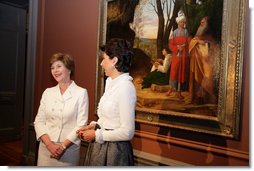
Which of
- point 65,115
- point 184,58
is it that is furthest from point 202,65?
point 65,115

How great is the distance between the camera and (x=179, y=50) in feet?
4.28

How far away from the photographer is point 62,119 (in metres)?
1.26

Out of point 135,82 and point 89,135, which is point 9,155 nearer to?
point 89,135

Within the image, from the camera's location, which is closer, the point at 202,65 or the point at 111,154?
the point at 111,154

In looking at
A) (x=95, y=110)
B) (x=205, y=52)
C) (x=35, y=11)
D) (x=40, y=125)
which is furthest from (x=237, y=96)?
(x=35, y=11)

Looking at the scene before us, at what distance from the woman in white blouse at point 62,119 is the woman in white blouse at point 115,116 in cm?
10

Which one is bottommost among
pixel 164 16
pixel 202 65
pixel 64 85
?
pixel 64 85

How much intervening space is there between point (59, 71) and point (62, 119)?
238 mm

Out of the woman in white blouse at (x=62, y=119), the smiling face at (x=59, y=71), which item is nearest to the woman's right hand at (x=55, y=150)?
the woman in white blouse at (x=62, y=119)

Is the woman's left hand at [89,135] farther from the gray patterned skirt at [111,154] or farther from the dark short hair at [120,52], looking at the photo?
the dark short hair at [120,52]

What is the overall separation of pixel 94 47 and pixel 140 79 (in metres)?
0.33

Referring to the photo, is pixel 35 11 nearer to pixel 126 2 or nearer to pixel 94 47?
pixel 94 47

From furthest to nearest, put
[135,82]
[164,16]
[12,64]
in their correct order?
[135,82], [164,16], [12,64]

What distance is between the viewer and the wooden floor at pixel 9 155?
125 cm
